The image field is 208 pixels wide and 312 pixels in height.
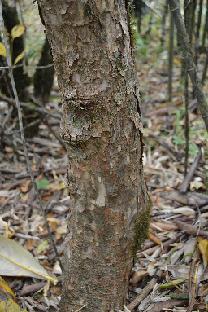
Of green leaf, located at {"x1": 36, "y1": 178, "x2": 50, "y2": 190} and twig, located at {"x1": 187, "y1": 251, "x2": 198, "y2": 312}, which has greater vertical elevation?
green leaf, located at {"x1": 36, "y1": 178, "x2": 50, "y2": 190}

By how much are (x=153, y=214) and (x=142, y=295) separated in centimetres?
57

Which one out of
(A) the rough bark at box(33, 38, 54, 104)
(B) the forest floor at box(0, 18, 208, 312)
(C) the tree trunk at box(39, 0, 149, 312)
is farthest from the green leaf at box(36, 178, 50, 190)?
(C) the tree trunk at box(39, 0, 149, 312)

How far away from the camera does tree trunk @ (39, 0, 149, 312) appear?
1147mm

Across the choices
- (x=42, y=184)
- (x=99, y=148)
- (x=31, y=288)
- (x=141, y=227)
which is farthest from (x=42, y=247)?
(x=99, y=148)

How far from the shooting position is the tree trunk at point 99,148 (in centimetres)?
115

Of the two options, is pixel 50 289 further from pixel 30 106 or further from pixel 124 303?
pixel 30 106

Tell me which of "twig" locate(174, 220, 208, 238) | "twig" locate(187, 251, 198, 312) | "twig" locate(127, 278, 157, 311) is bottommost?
"twig" locate(127, 278, 157, 311)

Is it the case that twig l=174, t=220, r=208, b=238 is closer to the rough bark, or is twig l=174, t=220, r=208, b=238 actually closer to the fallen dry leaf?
the fallen dry leaf

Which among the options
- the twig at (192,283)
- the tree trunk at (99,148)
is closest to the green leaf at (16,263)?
the tree trunk at (99,148)

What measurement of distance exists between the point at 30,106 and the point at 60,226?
887 millimetres

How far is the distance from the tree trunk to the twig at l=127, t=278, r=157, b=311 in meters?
0.06

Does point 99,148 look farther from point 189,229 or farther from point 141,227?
point 189,229

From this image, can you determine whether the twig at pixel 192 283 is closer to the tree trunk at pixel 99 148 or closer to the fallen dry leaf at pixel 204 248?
the fallen dry leaf at pixel 204 248

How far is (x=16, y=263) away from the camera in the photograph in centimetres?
185
